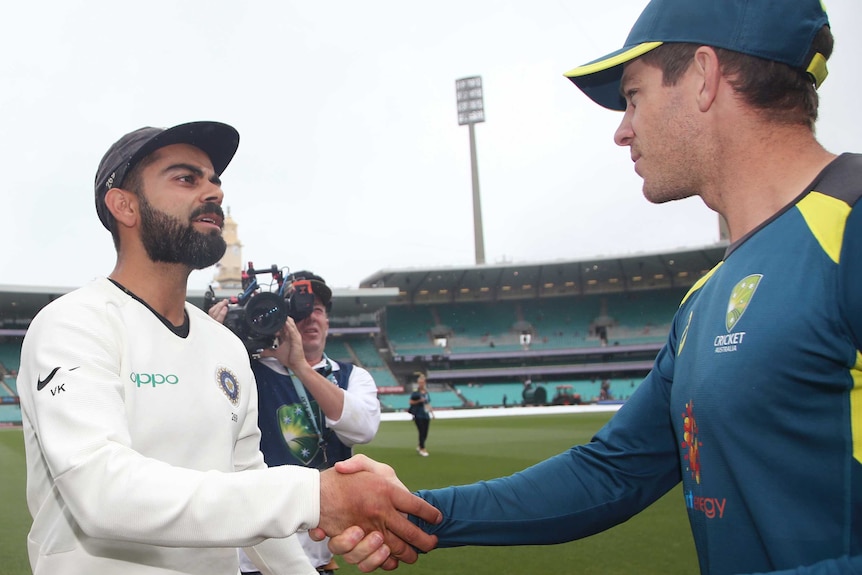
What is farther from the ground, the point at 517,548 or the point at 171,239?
the point at 171,239

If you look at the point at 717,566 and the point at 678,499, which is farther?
the point at 678,499

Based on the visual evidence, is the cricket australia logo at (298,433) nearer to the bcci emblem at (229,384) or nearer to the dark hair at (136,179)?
the bcci emblem at (229,384)

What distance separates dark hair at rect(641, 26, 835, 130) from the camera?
165cm

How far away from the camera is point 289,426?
152 inches

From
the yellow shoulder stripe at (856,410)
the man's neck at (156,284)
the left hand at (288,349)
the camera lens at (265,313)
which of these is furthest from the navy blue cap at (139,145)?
the yellow shoulder stripe at (856,410)

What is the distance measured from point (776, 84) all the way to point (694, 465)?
3.15 ft

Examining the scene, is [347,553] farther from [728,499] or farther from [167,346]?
[728,499]

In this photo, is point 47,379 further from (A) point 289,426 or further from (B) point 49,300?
(B) point 49,300

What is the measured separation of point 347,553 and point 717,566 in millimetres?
1127

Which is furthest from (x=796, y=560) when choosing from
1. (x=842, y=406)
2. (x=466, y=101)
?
(x=466, y=101)

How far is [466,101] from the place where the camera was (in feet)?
202

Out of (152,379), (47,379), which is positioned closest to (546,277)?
(152,379)

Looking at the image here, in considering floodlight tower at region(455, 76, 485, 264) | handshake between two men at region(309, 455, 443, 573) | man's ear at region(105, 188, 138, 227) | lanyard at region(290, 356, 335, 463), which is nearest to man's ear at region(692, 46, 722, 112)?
handshake between two men at region(309, 455, 443, 573)

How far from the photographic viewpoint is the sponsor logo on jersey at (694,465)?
1.58m
